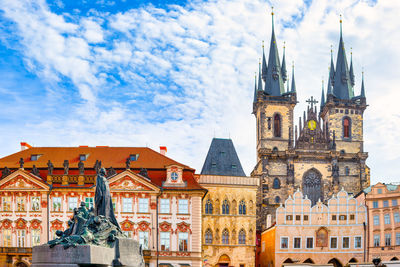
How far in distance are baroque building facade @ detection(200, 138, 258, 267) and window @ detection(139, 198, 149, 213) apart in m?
6.66

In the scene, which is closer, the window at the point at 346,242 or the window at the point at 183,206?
the window at the point at 183,206

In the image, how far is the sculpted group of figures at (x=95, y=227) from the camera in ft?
57.0

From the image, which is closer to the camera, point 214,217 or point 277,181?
point 214,217

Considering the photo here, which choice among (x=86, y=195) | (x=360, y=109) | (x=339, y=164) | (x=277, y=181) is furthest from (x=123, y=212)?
(x=360, y=109)

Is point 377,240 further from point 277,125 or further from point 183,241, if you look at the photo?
point 277,125

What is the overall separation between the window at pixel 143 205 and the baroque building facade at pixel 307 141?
2452 cm

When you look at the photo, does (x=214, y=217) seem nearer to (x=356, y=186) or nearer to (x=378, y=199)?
(x=378, y=199)

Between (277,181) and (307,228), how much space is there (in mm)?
19062

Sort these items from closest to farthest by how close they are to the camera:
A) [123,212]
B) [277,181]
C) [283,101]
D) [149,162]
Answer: [123,212], [149,162], [277,181], [283,101]

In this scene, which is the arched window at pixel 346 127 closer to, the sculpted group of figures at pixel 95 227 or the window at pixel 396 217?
the window at pixel 396 217

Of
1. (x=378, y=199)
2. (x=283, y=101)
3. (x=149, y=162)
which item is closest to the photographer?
(x=149, y=162)

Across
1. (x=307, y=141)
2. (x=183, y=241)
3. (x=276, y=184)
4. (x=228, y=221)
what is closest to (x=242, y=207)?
(x=228, y=221)

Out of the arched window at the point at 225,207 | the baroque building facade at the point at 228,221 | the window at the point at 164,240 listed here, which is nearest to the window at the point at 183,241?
the window at the point at 164,240

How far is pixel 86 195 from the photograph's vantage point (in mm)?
44188
